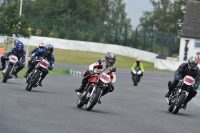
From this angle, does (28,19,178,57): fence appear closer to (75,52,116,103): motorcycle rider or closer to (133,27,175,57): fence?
(133,27,175,57): fence

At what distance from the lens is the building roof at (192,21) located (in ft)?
247

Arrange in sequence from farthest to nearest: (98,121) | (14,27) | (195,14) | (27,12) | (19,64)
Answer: (27,12) → (195,14) → (14,27) → (19,64) → (98,121)

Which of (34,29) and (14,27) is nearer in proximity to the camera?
(14,27)

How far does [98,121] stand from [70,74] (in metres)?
28.3

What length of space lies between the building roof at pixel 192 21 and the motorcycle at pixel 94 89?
191 ft

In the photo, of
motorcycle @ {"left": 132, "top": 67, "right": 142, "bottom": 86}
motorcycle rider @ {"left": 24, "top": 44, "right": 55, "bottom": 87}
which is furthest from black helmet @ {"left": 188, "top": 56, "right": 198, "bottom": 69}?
motorcycle @ {"left": 132, "top": 67, "right": 142, "bottom": 86}

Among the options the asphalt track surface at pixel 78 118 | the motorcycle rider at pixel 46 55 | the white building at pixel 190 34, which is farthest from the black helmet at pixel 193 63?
the white building at pixel 190 34

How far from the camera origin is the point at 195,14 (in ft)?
256

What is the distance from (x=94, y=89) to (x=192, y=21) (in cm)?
6139

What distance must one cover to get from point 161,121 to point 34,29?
210ft

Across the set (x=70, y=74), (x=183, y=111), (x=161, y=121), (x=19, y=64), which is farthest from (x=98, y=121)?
(x=70, y=74)

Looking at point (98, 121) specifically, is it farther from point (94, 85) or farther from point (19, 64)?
point (19, 64)

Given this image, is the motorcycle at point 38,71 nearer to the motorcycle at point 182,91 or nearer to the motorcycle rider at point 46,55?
the motorcycle rider at point 46,55

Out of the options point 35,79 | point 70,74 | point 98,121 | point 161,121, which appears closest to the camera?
point 98,121
